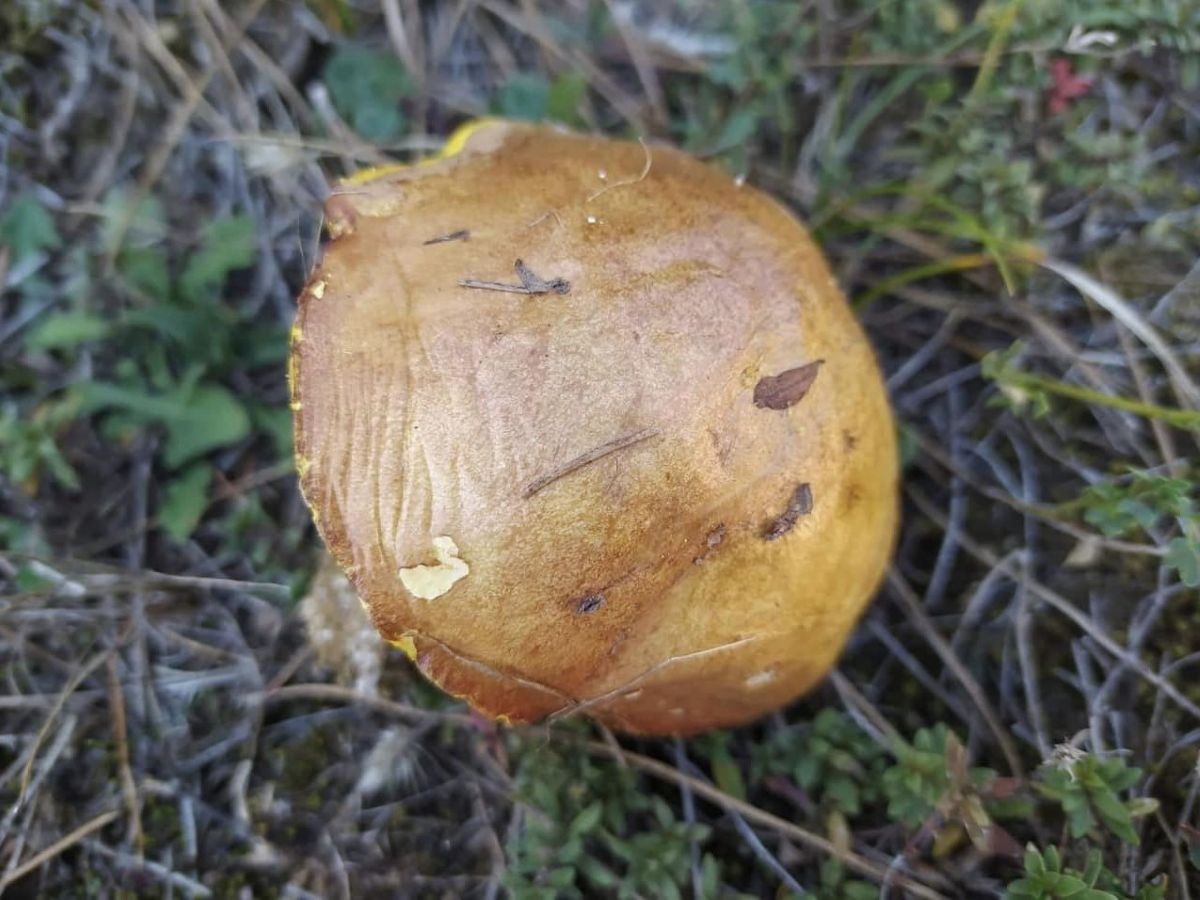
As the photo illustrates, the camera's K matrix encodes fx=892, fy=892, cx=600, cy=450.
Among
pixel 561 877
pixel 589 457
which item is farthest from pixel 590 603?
pixel 561 877

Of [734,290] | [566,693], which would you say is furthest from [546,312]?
[566,693]

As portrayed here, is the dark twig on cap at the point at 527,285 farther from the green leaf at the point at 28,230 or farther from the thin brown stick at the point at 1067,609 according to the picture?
the green leaf at the point at 28,230

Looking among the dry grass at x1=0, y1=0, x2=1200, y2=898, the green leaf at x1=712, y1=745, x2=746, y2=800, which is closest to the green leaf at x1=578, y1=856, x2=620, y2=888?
the dry grass at x1=0, y1=0, x2=1200, y2=898

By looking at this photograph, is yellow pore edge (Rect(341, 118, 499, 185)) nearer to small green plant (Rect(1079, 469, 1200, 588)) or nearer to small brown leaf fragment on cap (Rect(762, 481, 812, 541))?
small brown leaf fragment on cap (Rect(762, 481, 812, 541))

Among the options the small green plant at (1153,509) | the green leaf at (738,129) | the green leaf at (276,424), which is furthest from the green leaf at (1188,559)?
the green leaf at (276,424)

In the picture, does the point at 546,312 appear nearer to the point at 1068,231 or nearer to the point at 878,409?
the point at 878,409

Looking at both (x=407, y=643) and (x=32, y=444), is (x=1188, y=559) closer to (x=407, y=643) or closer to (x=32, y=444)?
(x=407, y=643)
